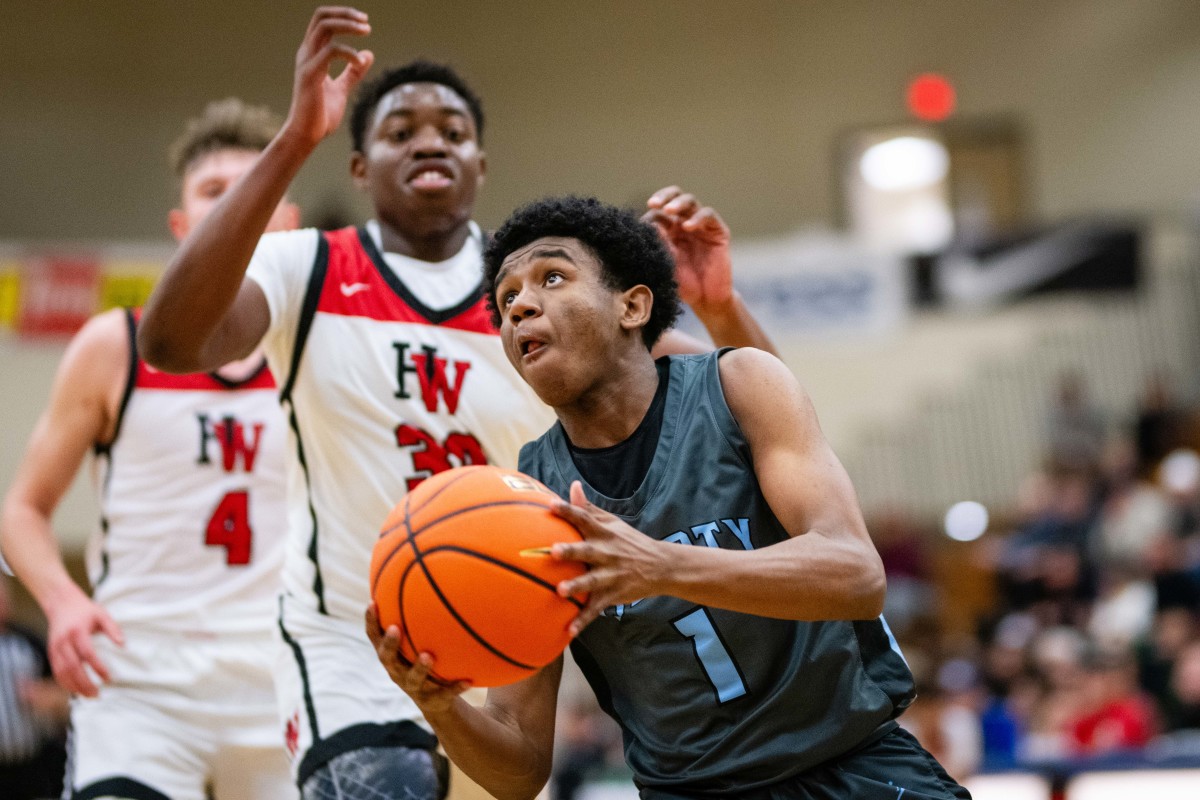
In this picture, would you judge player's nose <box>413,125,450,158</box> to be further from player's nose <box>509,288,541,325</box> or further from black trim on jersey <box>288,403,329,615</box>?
player's nose <box>509,288,541,325</box>

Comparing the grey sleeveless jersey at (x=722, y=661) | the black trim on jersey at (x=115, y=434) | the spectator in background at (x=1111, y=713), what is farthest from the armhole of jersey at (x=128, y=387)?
the spectator in background at (x=1111, y=713)

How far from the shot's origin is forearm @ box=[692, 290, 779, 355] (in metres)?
4.19

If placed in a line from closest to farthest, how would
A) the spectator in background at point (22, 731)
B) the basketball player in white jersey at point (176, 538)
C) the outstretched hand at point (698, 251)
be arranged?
1. the outstretched hand at point (698, 251)
2. the basketball player in white jersey at point (176, 538)
3. the spectator in background at point (22, 731)

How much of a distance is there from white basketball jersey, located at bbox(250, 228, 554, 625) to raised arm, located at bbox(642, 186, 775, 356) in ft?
1.73

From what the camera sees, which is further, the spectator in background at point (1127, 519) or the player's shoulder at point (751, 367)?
the spectator in background at point (1127, 519)

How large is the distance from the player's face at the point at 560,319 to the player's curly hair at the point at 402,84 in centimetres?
123

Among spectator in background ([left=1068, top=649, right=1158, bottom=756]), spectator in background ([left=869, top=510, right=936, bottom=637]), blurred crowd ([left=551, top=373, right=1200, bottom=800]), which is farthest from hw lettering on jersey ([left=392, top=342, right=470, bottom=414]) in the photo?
spectator in background ([left=869, top=510, right=936, bottom=637])

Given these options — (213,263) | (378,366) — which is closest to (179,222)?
(378,366)

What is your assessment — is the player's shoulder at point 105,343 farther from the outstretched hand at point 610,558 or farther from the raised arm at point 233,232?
the outstretched hand at point 610,558

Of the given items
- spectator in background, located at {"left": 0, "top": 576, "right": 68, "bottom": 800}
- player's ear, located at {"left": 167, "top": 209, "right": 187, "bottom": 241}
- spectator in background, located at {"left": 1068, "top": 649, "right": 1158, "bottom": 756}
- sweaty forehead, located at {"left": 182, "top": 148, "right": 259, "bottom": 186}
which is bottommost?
spectator in background, located at {"left": 1068, "top": 649, "right": 1158, "bottom": 756}

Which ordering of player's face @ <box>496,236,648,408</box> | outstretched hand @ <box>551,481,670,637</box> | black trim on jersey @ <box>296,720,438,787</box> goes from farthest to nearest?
black trim on jersey @ <box>296,720,438,787</box> < player's face @ <box>496,236,648,408</box> < outstretched hand @ <box>551,481,670,637</box>

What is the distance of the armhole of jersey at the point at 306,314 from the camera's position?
4062 millimetres

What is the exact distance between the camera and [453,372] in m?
4.18

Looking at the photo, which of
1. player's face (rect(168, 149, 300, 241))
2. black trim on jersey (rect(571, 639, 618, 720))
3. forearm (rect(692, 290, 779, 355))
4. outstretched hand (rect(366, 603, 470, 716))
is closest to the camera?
outstretched hand (rect(366, 603, 470, 716))
